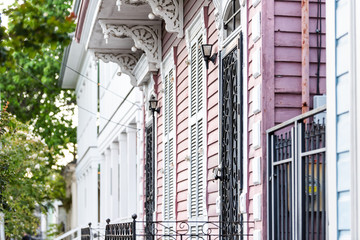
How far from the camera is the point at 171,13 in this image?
45.3 feet

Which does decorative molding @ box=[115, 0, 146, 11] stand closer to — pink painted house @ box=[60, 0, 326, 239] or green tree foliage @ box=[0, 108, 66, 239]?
pink painted house @ box=[60, 0, 326, 239]

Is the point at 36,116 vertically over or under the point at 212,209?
over

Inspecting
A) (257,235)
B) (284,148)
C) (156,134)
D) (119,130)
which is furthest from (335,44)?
(119,130)

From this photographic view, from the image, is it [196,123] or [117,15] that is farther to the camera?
[117,15]

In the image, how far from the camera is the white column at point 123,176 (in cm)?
2286

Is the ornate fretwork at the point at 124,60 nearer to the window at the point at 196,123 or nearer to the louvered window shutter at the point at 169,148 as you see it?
the louvered window shutter at the point at 169,148

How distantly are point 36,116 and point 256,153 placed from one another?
30689 mm

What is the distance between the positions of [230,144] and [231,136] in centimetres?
10

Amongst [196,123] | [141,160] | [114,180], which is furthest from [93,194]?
[196,123]

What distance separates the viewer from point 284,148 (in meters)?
8.20

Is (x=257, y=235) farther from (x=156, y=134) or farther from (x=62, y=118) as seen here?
(x=62, y=118)

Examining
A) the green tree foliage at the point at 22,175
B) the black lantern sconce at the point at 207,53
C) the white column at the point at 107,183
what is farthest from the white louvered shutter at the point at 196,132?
the white column at the point at 107,183

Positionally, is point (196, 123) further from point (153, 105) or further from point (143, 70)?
point (143, 70)

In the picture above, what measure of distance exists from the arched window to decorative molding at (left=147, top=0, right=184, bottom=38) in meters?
3.20
